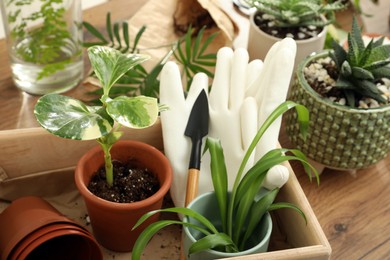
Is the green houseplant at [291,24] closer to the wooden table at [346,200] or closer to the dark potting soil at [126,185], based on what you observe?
the wooden table at [346,200]

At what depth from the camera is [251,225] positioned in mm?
651

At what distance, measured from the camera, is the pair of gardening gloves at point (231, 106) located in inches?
28.1

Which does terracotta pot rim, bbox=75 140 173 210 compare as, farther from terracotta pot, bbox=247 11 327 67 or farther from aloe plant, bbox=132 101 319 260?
terracotta pot, bbox=247 11 327 67

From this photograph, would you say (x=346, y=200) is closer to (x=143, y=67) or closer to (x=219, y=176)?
(x=219, y=176)

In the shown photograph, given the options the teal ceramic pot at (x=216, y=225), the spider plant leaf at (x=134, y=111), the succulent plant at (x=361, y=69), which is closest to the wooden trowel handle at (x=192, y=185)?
the teal ceramic pot at (x=216, y=225)

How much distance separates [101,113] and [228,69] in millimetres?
225

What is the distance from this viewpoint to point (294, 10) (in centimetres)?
92

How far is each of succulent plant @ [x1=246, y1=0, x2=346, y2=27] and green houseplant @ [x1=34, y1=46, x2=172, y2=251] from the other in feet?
1.07

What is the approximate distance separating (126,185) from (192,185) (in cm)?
7

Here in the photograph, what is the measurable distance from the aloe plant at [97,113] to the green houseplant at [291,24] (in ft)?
1.14

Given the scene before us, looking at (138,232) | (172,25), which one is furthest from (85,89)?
(138,232)

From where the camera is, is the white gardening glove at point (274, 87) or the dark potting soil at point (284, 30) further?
the dark potting soil at point (284, 30)

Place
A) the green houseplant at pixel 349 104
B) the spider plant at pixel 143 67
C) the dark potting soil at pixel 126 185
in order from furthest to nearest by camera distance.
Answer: the spider plant at pixel 143 67
the green houseplant at pixel 349 104
the dark potting soil at pixel 126 185

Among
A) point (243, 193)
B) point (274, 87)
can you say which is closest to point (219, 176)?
point (243, 193)
